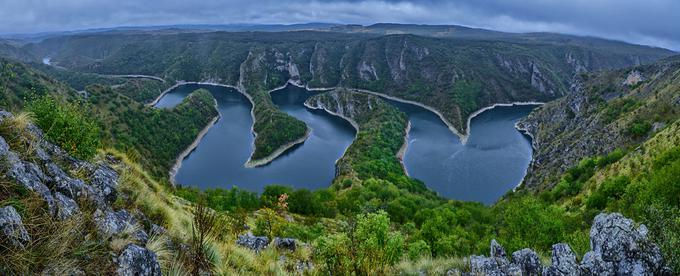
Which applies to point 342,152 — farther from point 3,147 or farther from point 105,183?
point 3,147

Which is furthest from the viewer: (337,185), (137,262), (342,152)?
(342,152)

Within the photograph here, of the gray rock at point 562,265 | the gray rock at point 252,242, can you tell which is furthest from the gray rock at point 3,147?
the gray rock at point 562,265

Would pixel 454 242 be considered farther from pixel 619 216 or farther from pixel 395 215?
pixel 395 215

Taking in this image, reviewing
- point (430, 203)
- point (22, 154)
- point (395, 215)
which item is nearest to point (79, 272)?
point (22, 154)

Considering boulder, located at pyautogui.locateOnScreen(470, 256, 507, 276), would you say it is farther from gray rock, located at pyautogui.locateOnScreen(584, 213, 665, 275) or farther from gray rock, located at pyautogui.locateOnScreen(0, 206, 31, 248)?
gray rock, located at pyautogui.locateOnScreen(0, 206, 31, 248)

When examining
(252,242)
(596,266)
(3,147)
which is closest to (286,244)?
(252,242)

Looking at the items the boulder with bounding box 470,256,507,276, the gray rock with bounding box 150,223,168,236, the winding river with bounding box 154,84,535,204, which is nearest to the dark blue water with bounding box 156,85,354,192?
the winding river with bounding box 154,84,535,204
